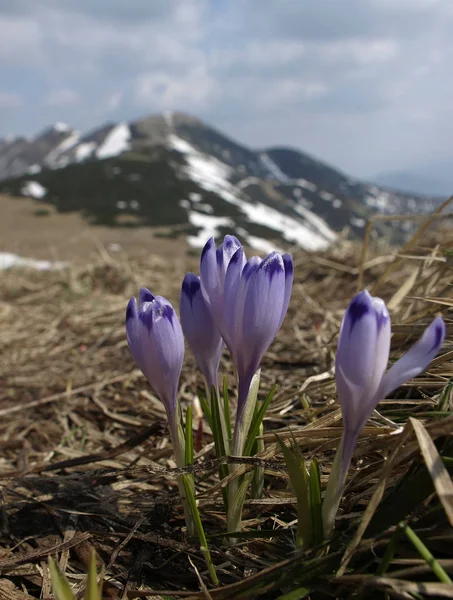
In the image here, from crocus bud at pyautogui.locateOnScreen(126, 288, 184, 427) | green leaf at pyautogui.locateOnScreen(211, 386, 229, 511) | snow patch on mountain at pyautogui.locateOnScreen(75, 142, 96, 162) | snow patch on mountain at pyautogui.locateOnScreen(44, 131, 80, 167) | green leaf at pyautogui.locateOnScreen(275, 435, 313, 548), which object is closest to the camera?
green leaf at pyautogui.locateOnScreen(275, 435, 313, 548)

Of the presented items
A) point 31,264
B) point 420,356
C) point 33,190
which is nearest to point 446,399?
point 420,356

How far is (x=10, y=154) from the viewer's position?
9825 centimetres

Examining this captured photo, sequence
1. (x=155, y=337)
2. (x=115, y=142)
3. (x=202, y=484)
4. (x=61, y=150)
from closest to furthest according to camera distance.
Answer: (x=155, y=337) → (x=202, y=484) → (x=115, y=142) → (x=61, y=150)

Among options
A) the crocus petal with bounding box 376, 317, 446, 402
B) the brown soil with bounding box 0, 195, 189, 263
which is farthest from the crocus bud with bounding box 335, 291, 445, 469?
the brown soil with bounding box 0, 195, 189, 263

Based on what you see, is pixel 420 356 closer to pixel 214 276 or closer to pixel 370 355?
pixel 370 355

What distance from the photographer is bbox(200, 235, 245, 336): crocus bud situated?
108 cm

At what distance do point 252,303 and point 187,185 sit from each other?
53097mm

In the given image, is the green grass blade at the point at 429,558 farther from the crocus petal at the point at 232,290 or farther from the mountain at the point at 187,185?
the mountain at the point at 187,185

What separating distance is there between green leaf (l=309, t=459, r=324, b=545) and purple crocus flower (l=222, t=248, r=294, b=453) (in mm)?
208

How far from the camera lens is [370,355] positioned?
87cm

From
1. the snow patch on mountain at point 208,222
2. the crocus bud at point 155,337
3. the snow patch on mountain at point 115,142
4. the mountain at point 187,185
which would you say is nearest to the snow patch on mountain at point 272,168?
the mountain at point 187,185

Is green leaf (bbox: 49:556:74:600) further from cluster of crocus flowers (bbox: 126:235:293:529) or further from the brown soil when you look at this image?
the brown soil

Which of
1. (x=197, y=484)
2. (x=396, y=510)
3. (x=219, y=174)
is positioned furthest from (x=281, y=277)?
A: (x=219, y=174)

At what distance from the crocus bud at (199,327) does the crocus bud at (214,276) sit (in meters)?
0.02
